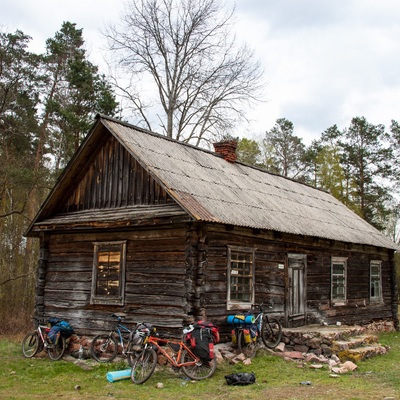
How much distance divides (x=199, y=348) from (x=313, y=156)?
90.4ft

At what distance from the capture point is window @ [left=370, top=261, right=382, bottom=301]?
18514mm

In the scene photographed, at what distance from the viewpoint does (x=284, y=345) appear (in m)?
12.1

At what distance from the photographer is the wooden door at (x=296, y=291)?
1384 centimetres

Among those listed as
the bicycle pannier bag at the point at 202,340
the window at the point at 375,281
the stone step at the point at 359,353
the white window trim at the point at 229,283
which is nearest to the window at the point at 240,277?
the white window trim at the point at 229,283

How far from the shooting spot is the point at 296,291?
14.2 meters

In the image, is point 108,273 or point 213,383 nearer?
point 213,383

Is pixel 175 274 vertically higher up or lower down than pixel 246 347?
higher up

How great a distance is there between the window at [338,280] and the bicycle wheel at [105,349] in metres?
7.30

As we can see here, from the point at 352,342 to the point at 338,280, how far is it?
4.22 metres

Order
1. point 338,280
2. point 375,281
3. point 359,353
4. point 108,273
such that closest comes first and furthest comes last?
point 359,353, point 108,273, point 338,280, point 375,281

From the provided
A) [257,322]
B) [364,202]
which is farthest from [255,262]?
[364,202]

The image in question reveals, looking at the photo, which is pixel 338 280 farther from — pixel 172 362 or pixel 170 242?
pixel 172 362

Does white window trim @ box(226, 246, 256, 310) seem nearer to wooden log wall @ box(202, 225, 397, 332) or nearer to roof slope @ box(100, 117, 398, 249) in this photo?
wooden log wall @ box(202, 225, 397, 332)

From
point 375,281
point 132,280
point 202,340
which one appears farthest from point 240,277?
point 375,281
